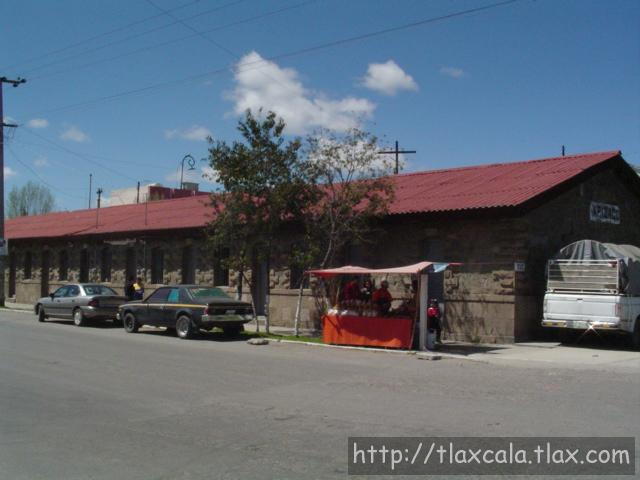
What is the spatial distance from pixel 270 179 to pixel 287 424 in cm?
1241

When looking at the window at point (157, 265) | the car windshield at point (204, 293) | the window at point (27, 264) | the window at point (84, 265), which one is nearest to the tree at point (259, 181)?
the car windshield at point (204, 293)

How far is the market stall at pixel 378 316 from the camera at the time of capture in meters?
16.4

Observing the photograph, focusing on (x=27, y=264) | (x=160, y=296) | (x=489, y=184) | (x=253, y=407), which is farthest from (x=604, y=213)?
(x=27, y=264)

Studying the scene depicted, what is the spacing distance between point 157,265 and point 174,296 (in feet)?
36.3

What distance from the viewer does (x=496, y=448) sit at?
272 inches

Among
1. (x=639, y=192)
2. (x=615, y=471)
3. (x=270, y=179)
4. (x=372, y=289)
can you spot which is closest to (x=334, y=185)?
(x=270, y=179)

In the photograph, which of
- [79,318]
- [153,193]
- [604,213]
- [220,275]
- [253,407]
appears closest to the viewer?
[253,407]

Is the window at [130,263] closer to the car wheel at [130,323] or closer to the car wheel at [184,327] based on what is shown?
the car wheel at [130,323]

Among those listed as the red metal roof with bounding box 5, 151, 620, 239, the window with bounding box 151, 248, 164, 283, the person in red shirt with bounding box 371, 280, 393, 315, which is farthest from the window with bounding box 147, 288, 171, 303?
the window with bounding box 151, 248, 164, 283

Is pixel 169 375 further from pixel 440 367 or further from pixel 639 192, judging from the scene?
pixel 639 192

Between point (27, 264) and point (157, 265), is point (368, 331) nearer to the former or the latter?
point (157, 265)

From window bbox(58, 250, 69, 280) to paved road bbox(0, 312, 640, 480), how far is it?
68.4 ft

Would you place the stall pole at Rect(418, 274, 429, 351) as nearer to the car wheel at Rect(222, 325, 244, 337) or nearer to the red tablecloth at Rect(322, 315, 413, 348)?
the red tablecloth at Rect(322, 315, 413, 348)

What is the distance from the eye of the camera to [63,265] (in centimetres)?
3562
